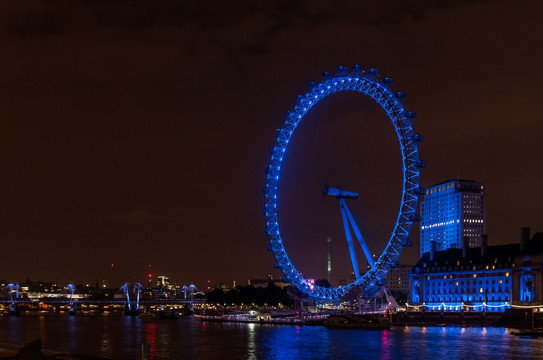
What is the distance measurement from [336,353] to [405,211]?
27.3 meters

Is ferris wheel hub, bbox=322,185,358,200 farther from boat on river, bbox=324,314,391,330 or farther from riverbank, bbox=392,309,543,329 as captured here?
riverbank, bbox=392,309,543,329

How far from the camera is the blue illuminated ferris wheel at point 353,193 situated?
73.9 m

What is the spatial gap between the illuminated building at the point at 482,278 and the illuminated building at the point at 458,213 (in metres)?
49.8

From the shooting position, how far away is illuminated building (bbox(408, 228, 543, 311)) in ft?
344

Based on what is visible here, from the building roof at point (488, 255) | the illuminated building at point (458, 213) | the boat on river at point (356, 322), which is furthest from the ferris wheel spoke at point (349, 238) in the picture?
the illuminated building at point (458, 213)

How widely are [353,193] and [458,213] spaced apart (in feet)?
372

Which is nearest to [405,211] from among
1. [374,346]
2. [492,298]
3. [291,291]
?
[374,346]

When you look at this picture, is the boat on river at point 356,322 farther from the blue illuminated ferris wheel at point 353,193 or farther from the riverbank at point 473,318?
the riverbank at point 473,318

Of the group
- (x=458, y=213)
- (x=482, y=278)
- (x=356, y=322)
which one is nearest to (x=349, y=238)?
(x=356, y=322)

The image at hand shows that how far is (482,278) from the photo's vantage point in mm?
117188

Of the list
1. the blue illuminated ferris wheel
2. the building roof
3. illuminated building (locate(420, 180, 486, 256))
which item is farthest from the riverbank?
illuminated building (locate(420, 180, 486, 256))

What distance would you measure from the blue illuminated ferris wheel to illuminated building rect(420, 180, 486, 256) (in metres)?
104

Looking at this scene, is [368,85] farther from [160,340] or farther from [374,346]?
[160,340]

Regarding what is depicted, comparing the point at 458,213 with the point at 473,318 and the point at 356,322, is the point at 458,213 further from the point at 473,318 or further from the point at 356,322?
the point at 356,322
